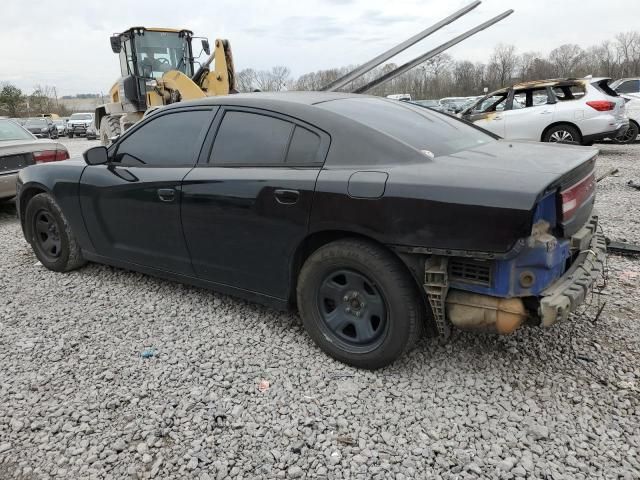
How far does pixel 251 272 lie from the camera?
124 inches

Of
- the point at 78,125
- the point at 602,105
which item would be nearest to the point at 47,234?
the point at 602,105

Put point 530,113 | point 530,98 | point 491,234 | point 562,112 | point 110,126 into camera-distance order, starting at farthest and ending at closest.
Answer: point 110,126, point 530,98, point 530,113, point 562,112, point 491,234

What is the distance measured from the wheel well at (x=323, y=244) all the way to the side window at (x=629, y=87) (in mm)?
13994

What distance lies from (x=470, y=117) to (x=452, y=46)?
4.30 m

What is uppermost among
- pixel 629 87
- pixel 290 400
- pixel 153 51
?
pixel 153 51

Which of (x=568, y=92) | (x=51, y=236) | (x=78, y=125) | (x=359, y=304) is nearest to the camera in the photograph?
(x=359, y=304)

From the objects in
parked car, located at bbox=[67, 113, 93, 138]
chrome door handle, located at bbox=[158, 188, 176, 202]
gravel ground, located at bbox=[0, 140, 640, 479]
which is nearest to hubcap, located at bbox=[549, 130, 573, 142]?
gravel ground, located at bbox=[0, 140, 640, 479]

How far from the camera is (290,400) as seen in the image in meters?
2.59

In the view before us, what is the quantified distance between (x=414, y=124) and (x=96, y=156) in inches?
97.0

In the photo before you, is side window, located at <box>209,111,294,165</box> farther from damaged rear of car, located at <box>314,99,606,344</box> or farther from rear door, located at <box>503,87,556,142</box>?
rear door, located at <box>503,87,556,142</box>

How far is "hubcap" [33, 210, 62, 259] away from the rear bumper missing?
402 centimetres

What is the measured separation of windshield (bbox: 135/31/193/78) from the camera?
13.0 meters

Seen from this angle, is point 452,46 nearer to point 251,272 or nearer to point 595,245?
point 595,245

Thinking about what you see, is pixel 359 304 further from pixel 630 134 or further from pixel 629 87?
pixel 629 87
